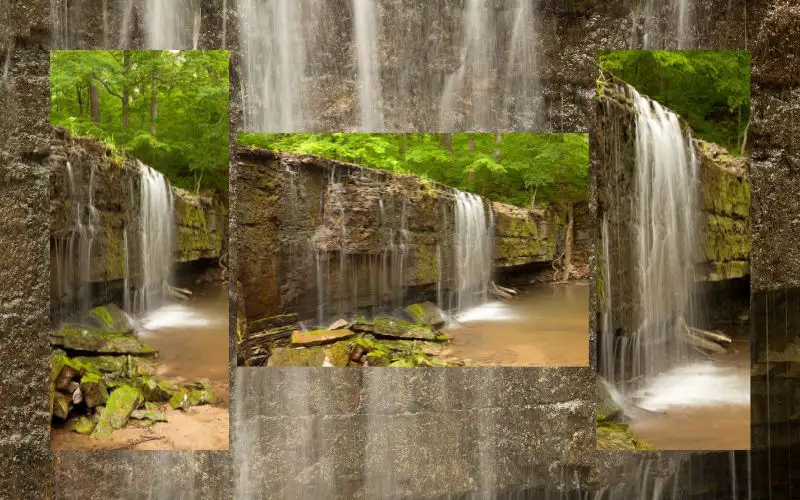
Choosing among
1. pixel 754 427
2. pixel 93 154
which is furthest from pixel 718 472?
pixel 93 154

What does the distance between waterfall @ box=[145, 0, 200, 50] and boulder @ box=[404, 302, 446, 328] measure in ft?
7.13

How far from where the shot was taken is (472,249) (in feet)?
11.7

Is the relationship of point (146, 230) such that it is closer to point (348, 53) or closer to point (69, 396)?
point (69, 396)

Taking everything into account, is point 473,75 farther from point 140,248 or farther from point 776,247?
point 140,248

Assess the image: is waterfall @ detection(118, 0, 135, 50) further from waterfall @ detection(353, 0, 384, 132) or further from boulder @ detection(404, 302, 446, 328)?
boulder @ detection(404, 302, 446, 328)

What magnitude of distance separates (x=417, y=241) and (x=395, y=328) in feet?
1.88

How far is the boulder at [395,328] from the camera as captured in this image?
11.7 feet

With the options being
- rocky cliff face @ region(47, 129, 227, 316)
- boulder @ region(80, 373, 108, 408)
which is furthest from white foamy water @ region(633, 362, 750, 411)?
boulder @ region(80, 373, 108, 408)

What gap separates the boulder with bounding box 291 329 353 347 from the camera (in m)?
3.59

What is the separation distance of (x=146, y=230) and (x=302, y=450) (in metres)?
1.72

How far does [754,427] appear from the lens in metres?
3.66

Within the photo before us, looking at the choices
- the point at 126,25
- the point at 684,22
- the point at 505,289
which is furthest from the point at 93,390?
the point at 684,22

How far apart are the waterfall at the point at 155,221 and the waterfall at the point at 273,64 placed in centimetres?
68

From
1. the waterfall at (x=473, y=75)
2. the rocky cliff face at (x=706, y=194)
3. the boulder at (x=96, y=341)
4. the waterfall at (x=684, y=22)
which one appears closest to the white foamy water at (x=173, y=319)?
the boulder at (x=96, y=341)
